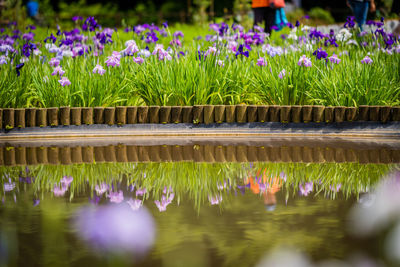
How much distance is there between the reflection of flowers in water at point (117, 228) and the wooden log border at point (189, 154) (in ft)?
6.33

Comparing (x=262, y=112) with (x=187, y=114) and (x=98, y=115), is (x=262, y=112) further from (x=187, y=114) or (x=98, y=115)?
(x=98, y=115)

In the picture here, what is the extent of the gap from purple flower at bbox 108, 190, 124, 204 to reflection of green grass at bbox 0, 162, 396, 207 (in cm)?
22

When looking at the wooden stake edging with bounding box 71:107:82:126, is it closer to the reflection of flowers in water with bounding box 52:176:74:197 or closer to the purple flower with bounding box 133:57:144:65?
the purple flower with bounding box 133:57:144:65

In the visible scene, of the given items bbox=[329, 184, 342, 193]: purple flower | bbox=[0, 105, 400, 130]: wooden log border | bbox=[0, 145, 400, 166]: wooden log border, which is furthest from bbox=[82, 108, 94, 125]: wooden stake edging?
bbox=[329, 184, 342, 193]: purple flower

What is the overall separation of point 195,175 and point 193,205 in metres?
1.09

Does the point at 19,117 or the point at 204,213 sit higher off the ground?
the point at 204,213

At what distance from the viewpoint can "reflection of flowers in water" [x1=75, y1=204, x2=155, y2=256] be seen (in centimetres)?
389

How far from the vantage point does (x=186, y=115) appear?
8109 mm

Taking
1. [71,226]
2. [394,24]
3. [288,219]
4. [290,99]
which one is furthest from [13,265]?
[394,24]

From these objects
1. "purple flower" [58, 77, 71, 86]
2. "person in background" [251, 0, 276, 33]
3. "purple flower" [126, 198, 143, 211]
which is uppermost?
"person in background" [251, 0, 276, 33]

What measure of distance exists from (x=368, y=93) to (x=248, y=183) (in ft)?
10.2

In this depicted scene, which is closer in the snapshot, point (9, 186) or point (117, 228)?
point (117, 228)

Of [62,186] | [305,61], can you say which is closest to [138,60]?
[305,61]

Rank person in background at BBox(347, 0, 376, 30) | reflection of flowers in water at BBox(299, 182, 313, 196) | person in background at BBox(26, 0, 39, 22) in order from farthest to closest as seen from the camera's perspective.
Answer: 1. person in background at BBox(26, 0, 39, 22)
2. person in background at BBox(347, 0, 376, 30)
3. reflection of flowers in water at BBox(299, 182, 313, 196)
